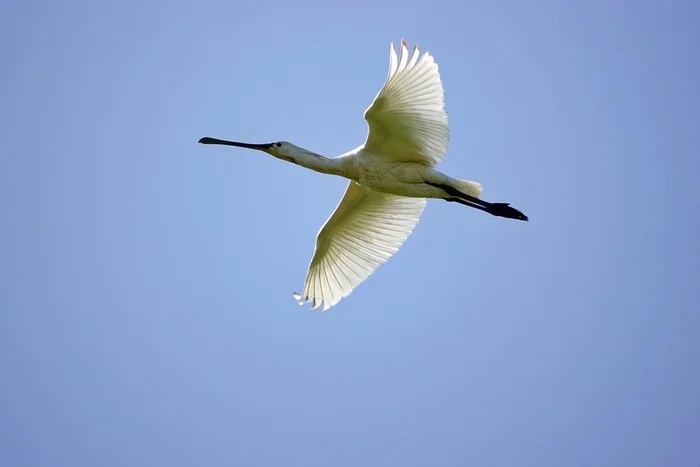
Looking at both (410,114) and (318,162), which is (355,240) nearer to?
(318,162)

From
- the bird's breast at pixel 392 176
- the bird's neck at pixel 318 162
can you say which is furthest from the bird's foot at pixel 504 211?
the bird's neck at pixel 318 162

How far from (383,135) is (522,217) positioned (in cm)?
198

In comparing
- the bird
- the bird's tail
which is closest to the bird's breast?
the bird

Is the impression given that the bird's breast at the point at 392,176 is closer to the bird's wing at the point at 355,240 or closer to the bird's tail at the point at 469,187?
the bird's tail at the point at 469,187

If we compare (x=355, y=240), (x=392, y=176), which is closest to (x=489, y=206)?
(x=392, y=176)

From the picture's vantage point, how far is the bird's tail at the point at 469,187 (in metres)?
12.6

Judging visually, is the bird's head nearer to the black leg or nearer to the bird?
the bird

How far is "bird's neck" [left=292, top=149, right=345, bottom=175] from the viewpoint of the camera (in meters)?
12.5

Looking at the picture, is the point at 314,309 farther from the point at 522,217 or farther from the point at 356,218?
the point at 522,217

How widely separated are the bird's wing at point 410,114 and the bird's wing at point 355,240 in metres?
1.09

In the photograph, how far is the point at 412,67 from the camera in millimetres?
11805

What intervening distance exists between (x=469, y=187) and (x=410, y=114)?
1.17 metres

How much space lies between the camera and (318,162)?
12.6 meters

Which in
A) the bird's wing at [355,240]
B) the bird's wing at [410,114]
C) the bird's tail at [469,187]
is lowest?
the bird's wing at [355,240]
